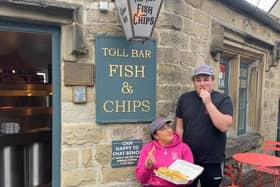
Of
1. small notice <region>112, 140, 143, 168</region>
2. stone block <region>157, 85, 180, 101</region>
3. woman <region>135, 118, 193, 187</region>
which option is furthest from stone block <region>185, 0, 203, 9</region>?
small notice <region>112, 140, 143, 168</region>

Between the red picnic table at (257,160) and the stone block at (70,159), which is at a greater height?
the stone block at (70,159)

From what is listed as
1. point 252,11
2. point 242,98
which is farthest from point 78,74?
point 242,98

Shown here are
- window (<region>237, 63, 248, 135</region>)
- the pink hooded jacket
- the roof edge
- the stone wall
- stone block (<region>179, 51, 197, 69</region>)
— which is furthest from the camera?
window (<region>237, 63, 248, 135</region>)

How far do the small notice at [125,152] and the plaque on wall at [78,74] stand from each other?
661 millimetres

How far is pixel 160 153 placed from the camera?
2.59 metres

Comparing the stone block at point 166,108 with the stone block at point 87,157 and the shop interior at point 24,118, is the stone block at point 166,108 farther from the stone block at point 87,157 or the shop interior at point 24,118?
the shop interior at point 24,118

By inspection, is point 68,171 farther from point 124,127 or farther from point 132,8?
point 132,8

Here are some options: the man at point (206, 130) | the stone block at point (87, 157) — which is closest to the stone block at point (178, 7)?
the man at point (206, 130)

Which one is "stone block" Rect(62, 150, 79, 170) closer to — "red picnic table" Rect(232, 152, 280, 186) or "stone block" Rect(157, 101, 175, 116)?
"stone block" Rect(157, 101, 175, 116)

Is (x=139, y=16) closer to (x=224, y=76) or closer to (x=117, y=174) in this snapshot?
(x=117, y=174)

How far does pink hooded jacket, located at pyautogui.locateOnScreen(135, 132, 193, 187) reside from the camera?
2541 millimetres

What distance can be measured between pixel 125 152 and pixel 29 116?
5.14 ft

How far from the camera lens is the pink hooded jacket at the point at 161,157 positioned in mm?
2541

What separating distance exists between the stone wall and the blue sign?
70 millimetres
